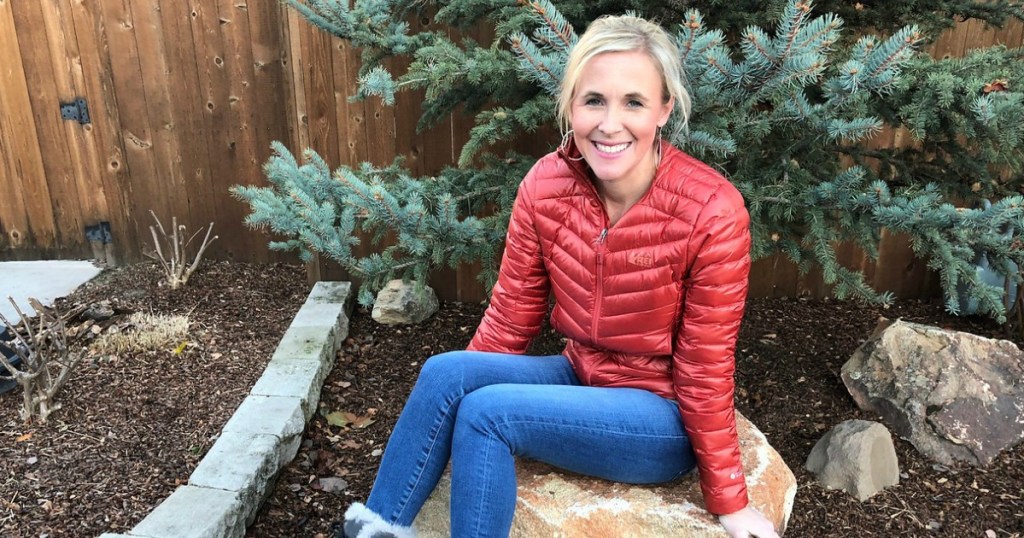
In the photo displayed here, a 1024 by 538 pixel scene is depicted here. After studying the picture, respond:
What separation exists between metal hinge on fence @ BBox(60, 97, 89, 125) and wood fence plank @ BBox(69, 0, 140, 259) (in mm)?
39

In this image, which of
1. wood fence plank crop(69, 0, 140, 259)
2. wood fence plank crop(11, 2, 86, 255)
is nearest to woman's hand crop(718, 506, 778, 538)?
wood fence plank crop(69, 0, 140, 259)

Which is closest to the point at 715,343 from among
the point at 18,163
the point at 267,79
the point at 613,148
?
the point at 613,148

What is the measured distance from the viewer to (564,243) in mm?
2027

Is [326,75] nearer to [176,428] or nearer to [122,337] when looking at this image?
[122,337]

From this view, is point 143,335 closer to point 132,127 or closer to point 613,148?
point 132,127

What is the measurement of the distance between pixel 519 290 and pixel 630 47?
777 mm

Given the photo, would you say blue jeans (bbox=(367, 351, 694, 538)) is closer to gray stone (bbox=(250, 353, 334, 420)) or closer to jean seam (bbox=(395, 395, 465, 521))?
jean seam (bbox=(395, 395, 465, 521))

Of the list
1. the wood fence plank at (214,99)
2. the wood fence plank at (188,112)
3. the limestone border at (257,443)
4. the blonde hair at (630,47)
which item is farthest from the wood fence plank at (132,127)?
the blonde hair at (630,47)

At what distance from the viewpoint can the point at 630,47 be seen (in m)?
1.76

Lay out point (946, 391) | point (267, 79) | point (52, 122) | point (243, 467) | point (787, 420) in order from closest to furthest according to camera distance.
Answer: point (243, 467) → point (946, 391) → point (787, 420) → point (267, 79) → point (52, 122)

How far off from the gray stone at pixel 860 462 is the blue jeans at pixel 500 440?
3.30ft

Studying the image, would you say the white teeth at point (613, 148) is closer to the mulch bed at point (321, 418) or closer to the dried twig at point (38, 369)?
the mulch bed at point (321, 418)

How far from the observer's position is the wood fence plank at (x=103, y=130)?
415 centimetres

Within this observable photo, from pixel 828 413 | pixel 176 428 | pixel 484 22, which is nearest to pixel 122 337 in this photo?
pixel 176 428
